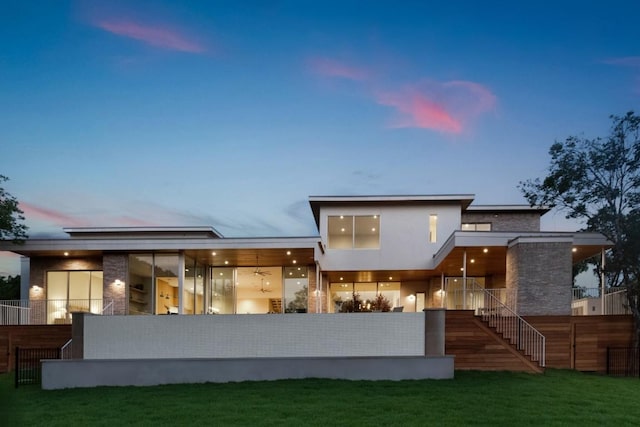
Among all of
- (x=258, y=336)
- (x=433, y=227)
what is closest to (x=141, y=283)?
(x=258, y=336)

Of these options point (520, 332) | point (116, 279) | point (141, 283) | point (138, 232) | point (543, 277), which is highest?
point (138, 232)

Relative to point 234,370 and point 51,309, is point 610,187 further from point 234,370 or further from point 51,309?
point 51,309

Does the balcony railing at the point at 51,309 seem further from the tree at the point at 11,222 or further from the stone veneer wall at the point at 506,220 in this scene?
the stone veneer wall at the point at 506,220

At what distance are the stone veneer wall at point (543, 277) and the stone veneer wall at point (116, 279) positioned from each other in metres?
13.3

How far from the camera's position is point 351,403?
11242 millimetres

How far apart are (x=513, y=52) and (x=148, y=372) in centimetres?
1472

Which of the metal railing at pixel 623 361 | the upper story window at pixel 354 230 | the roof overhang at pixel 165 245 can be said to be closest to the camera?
the metal railing at pixel 623 361

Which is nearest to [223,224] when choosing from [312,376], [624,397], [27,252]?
[27,252]

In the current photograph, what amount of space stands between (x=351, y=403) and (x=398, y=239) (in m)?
14.2

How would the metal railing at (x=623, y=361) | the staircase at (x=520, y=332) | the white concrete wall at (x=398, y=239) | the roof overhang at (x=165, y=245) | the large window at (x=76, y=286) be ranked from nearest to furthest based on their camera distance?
the staircase at (x=520, y=332)
the metal railing at (x=623, y=361)
the roof overhang at (x=165, y=245)
the large window at (x=76, y=286)
the white concrete wall at (x=398, y=239)

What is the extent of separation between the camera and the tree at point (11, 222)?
63.9 feet

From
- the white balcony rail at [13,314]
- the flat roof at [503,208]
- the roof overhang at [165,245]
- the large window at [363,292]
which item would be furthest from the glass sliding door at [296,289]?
the white balcony rail at [13,314]

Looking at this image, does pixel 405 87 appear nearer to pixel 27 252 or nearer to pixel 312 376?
pixel 312 376

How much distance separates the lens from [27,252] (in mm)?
20516
